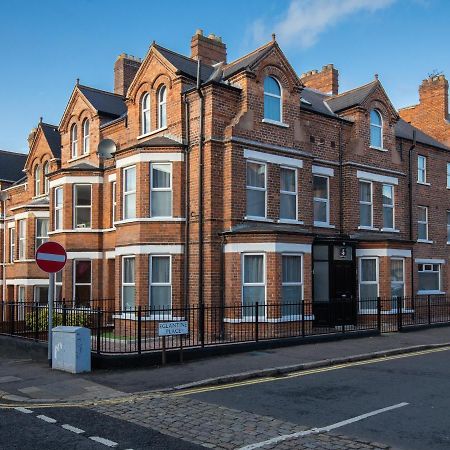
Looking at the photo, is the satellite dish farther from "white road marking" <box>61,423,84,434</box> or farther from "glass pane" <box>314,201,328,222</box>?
"white road marking" <box>61,423,84,434</box>

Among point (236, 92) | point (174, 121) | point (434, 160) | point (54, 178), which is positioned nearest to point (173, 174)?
point (174, 121)

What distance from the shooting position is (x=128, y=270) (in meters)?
19.1

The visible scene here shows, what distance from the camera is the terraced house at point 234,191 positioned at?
58.9ft

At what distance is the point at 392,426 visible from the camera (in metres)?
7.62

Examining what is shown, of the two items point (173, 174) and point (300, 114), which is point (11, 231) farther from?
point (300, 114)

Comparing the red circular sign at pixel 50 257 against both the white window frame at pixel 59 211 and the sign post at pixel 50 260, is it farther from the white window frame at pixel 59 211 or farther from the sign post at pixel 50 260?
the white window frame at pixel 59 211

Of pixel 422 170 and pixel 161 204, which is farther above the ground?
pixel 422 170

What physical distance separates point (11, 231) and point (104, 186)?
40.3ft

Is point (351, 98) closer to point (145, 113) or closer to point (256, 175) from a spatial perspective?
point (256, 175)

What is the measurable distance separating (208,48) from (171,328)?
1581 centimetres

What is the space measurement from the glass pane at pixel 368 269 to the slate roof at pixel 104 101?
11996 millimetres

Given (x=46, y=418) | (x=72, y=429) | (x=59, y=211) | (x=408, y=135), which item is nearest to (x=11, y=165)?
(x=59, y=211)

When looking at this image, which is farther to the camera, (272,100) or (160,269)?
(272,100)

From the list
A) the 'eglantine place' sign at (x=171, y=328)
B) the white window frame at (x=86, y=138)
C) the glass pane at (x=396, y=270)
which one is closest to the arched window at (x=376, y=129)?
the glass pane at (x=396, y=270)
